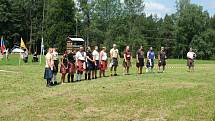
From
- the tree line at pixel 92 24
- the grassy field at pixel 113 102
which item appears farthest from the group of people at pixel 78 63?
the tree line at pixel 92 24

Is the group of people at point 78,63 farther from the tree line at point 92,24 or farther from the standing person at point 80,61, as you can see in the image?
the tree line at point 92,24

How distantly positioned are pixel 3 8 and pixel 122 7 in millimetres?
27411

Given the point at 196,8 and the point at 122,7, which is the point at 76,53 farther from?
the point at 196,8

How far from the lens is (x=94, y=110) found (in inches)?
659

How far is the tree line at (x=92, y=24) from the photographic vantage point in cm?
10794

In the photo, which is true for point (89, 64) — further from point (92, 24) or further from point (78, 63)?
point (92, 24)

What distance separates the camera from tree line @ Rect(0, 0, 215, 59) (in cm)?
10794

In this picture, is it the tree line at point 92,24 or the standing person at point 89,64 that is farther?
the tree line at point 92,24

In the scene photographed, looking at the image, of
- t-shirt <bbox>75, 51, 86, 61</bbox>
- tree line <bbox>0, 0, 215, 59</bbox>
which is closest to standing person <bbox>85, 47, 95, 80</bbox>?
t-shirt <bbox>75, 51, 86, 61</bbox>

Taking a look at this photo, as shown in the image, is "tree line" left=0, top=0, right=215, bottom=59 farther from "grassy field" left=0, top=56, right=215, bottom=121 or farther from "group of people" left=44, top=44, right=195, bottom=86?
"grassy field" left=0, top=56, right=215, bottom=121

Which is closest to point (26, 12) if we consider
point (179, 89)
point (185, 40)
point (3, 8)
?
point (3, 8)

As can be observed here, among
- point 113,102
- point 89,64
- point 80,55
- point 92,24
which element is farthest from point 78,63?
point 92,24

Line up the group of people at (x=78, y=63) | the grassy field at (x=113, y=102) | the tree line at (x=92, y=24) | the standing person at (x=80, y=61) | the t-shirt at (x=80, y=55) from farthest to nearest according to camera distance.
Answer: the tree line at (x=92, y=24)
the t-shirt at (x=80, y=55)
the standing person at (x=80, y=61)
the group of people at (x=78, y=63)
the grassy field at (x=113, y=102)

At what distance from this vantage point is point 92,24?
349ft
